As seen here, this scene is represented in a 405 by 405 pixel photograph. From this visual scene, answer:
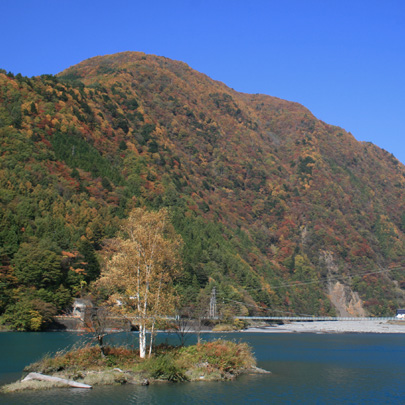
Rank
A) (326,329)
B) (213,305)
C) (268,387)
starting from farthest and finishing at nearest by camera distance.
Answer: (326,329) < (213,305) < (268,387)

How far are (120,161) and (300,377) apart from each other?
113 m

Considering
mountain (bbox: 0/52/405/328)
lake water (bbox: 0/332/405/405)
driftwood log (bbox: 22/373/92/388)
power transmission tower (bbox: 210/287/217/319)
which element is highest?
mountain (bbox: 0/52/405/328)

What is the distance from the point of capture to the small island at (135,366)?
3091 centimetres

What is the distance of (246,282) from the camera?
127 meters

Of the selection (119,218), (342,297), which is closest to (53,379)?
(119,218)

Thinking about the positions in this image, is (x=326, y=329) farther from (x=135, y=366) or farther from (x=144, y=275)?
(x=135, y=366)

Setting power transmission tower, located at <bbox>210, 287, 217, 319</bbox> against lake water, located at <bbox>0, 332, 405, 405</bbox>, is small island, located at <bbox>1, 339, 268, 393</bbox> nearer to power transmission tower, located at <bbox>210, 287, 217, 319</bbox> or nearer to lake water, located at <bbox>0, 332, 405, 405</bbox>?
lake water, located at <bbox>0, 332, 405, 405</bbox>

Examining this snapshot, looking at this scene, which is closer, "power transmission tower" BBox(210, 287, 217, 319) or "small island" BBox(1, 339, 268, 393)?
"small island" BBox(1, 339, 268, 393)

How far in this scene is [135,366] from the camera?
32.6 metres

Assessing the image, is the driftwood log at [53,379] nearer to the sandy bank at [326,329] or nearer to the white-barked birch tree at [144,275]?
the white-barked birch tree at [144,275]

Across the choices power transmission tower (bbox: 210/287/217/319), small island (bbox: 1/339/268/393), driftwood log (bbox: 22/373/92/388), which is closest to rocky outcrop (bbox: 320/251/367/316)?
power transmission tower (bbox: 210/287/217/319)

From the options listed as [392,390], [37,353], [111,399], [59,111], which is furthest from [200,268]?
[111,399]

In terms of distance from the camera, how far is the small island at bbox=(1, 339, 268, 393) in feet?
101

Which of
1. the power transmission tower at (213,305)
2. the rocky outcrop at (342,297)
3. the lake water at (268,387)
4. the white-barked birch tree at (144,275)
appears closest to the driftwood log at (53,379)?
the lake water at (268,387)
